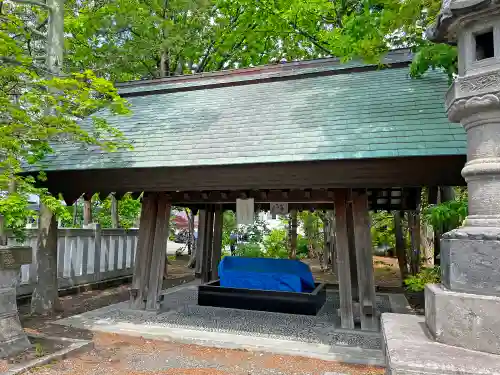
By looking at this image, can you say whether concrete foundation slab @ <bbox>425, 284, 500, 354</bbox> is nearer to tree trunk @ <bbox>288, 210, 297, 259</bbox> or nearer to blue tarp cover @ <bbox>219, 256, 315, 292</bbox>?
blue tarp cover @ <bbox>219, 256, 315, 292</bbox>

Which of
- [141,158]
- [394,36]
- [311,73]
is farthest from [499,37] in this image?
[311,73]

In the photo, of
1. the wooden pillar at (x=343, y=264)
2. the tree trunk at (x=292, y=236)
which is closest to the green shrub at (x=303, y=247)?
the tree trunk at (x=292, y=236)

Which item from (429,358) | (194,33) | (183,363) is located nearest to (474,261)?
(429,358)

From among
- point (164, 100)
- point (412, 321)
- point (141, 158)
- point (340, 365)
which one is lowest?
point (340, 365)

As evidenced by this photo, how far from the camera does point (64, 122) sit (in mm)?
6668

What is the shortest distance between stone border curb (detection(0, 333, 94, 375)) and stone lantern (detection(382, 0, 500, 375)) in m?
4.58

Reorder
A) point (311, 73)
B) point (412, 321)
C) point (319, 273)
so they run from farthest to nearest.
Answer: point (319, 273) < point (311, 73) < point (412, 321)

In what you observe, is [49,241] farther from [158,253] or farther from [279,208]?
[279,208]

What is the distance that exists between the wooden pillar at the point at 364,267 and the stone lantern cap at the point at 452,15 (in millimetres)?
3845

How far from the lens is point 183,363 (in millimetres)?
5734

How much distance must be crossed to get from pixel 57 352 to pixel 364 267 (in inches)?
206

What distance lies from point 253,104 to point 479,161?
5.91 m

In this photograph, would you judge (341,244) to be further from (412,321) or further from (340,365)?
(412,321)

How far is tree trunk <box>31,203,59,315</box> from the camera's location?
27.6 feet
